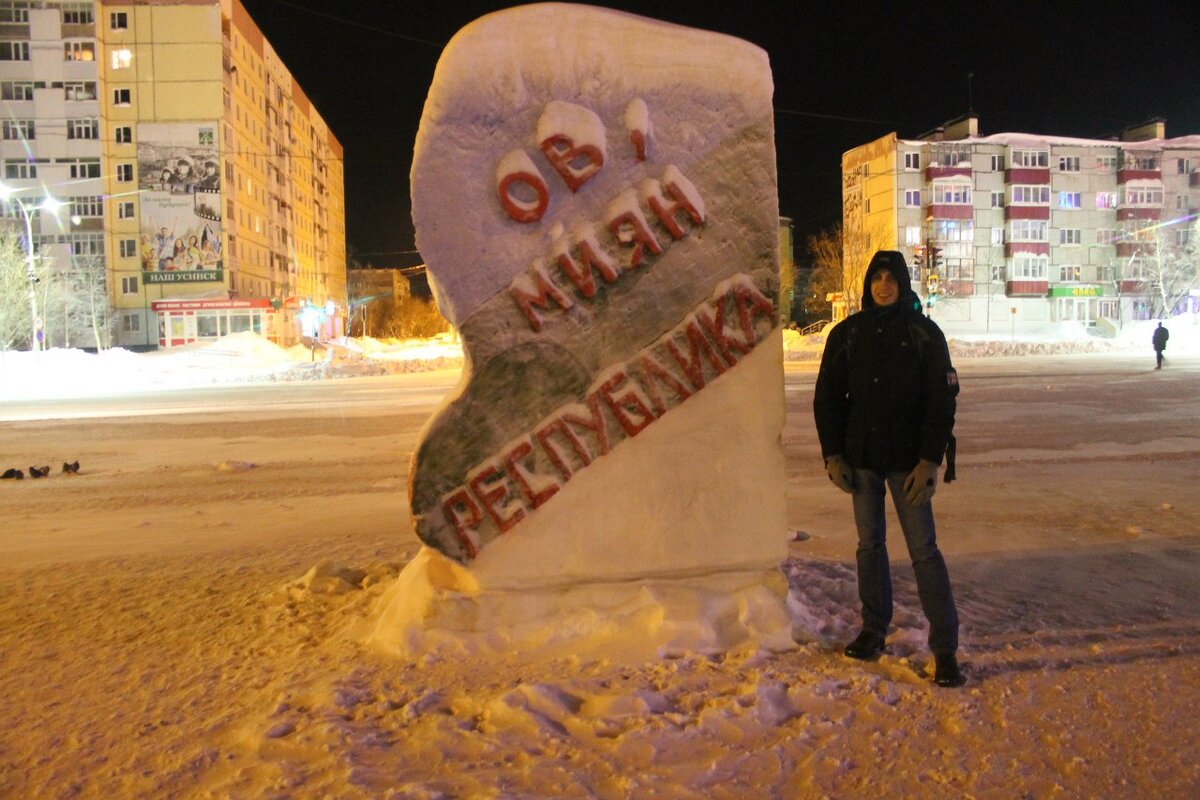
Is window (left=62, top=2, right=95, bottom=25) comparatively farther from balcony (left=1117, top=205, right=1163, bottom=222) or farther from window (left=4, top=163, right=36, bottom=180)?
balcony (left=1117, top=205, right=1163, bottom=222)

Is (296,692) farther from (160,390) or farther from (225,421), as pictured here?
(160,390)

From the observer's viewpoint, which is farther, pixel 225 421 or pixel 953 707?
pixel 225 421

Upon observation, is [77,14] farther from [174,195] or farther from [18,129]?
[174,195]

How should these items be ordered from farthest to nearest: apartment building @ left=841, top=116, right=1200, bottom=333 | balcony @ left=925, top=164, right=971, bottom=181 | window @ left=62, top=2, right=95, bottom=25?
apartment building @ left=841, top=116, right=1200, bottom=333 → balcony @ left=925, top=164, right=971, bottom=181 → window @ left=62, top=2, right=95, bottom=25

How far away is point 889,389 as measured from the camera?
386 cm

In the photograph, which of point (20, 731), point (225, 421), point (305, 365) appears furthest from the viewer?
point (305, 365)

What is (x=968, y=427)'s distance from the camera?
13500 mm

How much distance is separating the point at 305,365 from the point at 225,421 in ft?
68.8

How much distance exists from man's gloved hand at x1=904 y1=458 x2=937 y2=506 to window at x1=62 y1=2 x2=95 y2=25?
67.7m

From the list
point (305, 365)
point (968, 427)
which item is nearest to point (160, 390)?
point (305, 365)

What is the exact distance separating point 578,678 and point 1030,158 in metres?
72.9

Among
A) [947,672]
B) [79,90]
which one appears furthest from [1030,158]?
→ [947,672]

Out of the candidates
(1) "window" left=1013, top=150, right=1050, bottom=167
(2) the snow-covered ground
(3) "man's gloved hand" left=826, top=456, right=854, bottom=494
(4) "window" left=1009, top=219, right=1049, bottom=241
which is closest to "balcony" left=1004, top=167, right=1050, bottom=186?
(1) "window" left=1013, top=150, right=1050, bottom=167

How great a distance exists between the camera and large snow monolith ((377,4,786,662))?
4016mm
